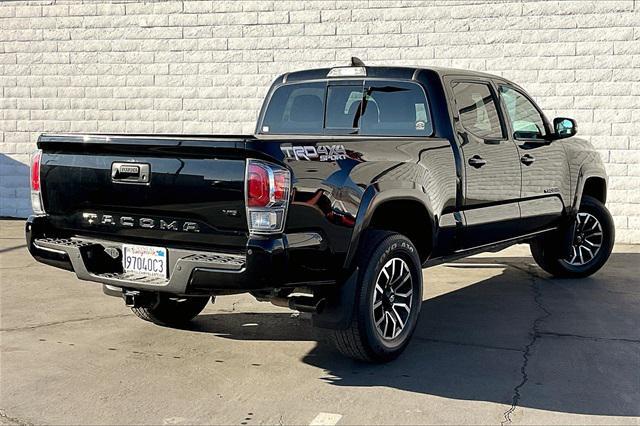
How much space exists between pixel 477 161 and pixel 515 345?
1402 mm

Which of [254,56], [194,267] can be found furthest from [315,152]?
[254,56]

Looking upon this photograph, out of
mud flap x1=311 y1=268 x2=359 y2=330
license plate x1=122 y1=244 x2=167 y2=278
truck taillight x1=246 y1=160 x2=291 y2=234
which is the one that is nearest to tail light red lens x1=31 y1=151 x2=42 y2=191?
license plate x1=122 y1=244 x2=167 y2=278

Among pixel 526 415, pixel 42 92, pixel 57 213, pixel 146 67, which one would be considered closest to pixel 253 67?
pixel 146 67

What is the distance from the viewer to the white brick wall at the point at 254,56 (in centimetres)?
1027

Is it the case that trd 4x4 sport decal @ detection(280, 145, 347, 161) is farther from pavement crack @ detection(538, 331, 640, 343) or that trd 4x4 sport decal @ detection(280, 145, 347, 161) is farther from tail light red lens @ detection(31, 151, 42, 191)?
pavement crack @ detection(538, 331, 640, 343)

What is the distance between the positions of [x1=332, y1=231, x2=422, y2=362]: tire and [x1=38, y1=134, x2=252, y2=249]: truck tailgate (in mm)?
922

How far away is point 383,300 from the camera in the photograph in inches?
203

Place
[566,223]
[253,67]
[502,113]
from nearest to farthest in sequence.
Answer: [502,113] → [566,223] → [253,67]

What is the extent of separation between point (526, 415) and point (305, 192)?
1.69 meters

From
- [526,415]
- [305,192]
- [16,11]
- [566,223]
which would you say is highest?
[16,11]

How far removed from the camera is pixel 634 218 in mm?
10336

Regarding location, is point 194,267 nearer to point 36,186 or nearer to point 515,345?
point 36,186

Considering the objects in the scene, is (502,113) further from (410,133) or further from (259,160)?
(259,160)

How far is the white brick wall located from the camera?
10.3 m
